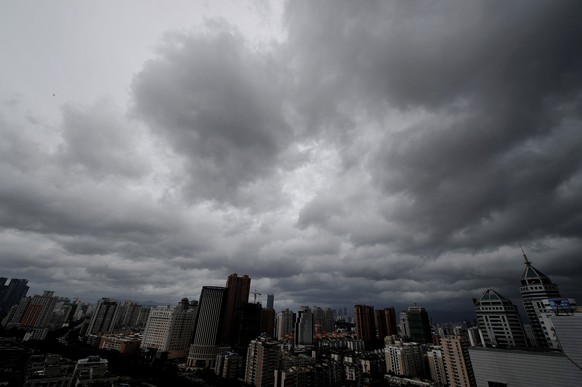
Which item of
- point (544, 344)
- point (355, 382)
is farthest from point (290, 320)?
point (544, 344)

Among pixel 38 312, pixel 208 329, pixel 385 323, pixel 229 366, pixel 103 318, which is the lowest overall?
pixel 229 366

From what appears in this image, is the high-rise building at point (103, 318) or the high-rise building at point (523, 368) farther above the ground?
the high-rise building at point (103, 318)

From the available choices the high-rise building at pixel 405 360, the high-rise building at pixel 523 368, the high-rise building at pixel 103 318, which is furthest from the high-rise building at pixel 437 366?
the high-rise building at pixel 103 318

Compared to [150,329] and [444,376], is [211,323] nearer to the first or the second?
[150,329]

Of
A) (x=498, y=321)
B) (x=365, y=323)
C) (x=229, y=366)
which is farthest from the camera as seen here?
(x=365, y=323)

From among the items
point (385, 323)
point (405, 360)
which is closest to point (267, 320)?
point (385, 323)

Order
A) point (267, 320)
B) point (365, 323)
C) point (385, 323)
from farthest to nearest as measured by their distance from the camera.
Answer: point (385, 323)
point (267, 320)
point (365, 323)

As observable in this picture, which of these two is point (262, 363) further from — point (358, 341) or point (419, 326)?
point (419, 326)

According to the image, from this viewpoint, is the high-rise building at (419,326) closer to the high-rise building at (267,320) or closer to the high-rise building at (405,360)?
the high-rise building at (405,360)
